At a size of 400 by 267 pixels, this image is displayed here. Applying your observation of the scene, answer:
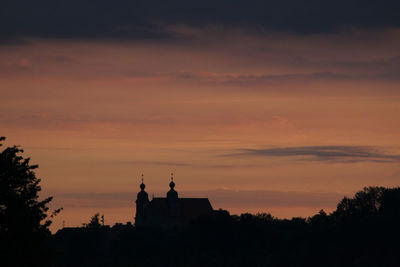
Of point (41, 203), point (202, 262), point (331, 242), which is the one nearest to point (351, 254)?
point (331, 242)

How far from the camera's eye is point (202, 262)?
19250 cm

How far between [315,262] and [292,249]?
1184cm

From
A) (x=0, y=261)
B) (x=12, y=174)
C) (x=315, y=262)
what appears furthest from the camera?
(x=315, y=262)

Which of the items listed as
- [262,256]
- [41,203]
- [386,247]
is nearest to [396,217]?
[386,247]

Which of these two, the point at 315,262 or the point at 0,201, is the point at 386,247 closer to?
the point at 315,262

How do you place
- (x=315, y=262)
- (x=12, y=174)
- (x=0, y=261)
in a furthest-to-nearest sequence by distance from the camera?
1. (x=315, y=262)
2. (x=12, y=174)
3. (x=0, y=261)

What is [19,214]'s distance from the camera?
A: 204 feet

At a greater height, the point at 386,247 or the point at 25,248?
the point at 386,247

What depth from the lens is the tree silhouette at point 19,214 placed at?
61.8m

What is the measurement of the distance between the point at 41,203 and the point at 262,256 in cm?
13114

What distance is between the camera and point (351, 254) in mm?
188875

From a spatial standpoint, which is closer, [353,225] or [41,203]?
[41,203]

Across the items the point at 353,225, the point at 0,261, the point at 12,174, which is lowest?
the point at 0,261

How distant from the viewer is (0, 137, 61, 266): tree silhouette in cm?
6175
